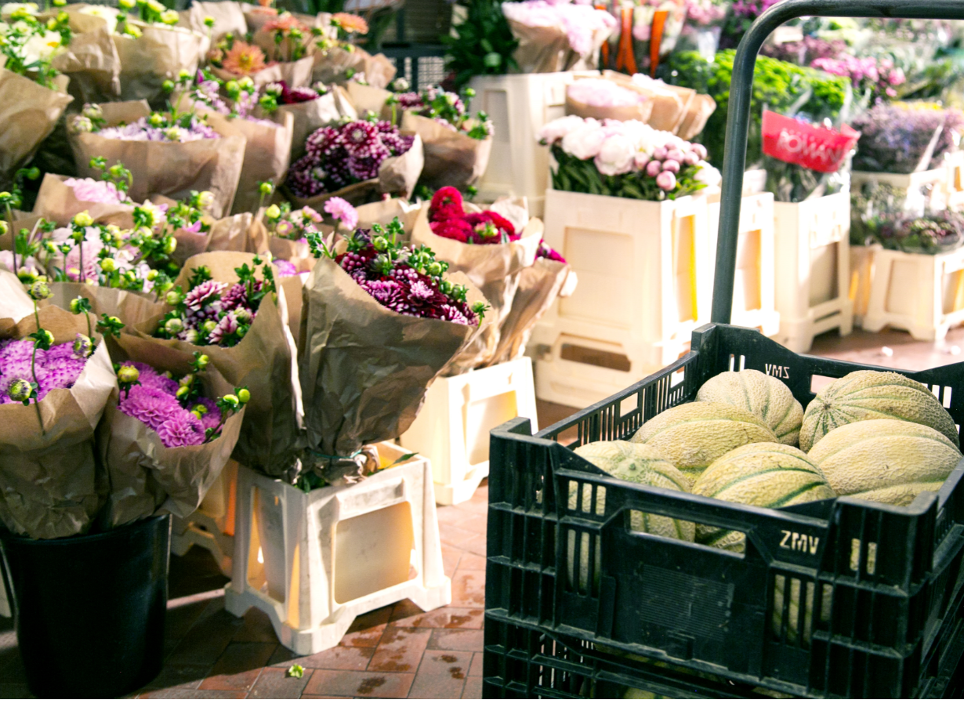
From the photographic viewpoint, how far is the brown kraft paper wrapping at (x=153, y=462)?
5.98 ft

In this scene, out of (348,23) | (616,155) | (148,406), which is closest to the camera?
(148,406)

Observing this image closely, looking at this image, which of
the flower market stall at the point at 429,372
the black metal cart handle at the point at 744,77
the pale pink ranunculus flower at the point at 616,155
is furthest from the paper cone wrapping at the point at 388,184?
the black metal cart handle at the point at 744,77

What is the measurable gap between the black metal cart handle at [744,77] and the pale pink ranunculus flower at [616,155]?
7.27 ft

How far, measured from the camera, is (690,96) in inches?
166

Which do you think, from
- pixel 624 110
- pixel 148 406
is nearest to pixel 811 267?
pixel 624 110

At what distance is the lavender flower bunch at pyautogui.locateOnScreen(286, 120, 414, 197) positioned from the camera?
9.98 feet

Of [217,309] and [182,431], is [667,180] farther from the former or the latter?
[182,431]

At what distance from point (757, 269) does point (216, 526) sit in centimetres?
281

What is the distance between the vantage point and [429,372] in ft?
6.63

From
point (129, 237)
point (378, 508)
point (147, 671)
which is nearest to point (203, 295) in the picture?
point (129, 237)

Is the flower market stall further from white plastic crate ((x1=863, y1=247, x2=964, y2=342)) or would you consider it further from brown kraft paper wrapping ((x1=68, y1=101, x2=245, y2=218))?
white plastic crate ((x1=863, y1=247, x2=964, y2=342))

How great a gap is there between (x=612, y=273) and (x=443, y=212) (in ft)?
4.09

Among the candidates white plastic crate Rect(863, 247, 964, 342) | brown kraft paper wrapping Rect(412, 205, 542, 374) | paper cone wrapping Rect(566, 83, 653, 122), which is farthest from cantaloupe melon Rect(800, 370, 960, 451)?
white plastic crate Rect(863, 247, 964, 342)

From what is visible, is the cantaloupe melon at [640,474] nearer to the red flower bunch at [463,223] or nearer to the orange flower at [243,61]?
the red flower bunch at [463,223]
